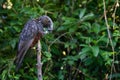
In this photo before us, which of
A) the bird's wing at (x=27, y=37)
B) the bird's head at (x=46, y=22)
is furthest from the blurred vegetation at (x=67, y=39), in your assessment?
the bird's head at (x=46, y=22)

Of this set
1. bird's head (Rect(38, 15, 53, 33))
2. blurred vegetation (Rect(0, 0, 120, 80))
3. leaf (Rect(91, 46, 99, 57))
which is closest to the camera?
bird's head (Rect(38, 15, 53, 33))

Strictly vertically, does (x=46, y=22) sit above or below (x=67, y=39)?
above

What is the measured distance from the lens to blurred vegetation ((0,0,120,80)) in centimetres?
425

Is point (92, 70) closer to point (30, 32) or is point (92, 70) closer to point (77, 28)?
point (77, 28)

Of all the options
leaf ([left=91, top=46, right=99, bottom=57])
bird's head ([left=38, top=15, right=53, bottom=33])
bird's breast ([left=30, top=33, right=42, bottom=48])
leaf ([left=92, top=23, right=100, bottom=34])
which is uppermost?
bird's head ([left=38, top=15, right=53, bottom=33])

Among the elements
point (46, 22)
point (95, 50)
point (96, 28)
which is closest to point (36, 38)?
point (46, 22)

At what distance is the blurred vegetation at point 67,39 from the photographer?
14.0ft

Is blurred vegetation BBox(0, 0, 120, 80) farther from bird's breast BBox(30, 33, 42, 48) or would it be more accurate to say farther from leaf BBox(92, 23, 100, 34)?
bird's breast BBox(30, 33, 42, 48)

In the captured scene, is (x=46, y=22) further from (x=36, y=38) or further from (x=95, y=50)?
(x=95, y=50)

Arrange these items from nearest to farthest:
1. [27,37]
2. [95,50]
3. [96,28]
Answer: [27,37] → [95,50] → [96,28]

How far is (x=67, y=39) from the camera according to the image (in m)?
4.55

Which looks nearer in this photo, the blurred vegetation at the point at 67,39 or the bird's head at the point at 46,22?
the bird's head at the point at 46,22

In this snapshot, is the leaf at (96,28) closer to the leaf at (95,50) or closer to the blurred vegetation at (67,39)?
the blurred vegetation at (67,39)

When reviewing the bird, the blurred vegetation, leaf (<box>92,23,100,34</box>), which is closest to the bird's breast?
the bird
